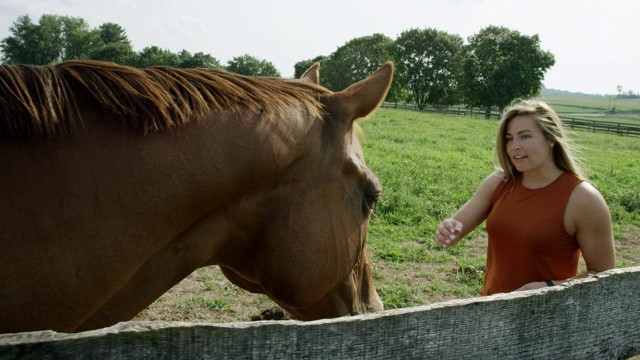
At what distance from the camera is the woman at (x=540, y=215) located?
269cm

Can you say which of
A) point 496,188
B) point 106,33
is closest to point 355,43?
point 106,33

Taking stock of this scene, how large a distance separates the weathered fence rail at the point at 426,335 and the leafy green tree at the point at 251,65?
2942 inches

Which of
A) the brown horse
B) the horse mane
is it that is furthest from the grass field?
the horse mane

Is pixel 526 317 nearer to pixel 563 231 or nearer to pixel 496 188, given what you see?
pixel 563 231

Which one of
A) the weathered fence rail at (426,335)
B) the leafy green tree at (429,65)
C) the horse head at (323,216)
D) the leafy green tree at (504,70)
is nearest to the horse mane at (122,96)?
the horse head at (323,216)

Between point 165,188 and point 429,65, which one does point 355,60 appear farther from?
→ point 165,188

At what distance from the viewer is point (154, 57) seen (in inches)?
2544

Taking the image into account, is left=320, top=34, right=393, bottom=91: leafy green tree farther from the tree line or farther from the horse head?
the horse head

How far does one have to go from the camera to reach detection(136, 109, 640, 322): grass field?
5.03 metres

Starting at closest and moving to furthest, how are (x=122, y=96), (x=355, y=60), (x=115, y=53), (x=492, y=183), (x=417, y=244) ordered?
1. (x=122, y=96)
2. (x=492, y=183)
3. (x=417, y=244)
4. (x=115, y=53)
5. (x=355, y=60)

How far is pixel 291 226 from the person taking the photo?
6.88ft

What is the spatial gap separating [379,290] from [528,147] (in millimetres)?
2997

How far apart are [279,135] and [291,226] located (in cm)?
40

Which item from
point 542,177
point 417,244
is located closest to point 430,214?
point 417,244
